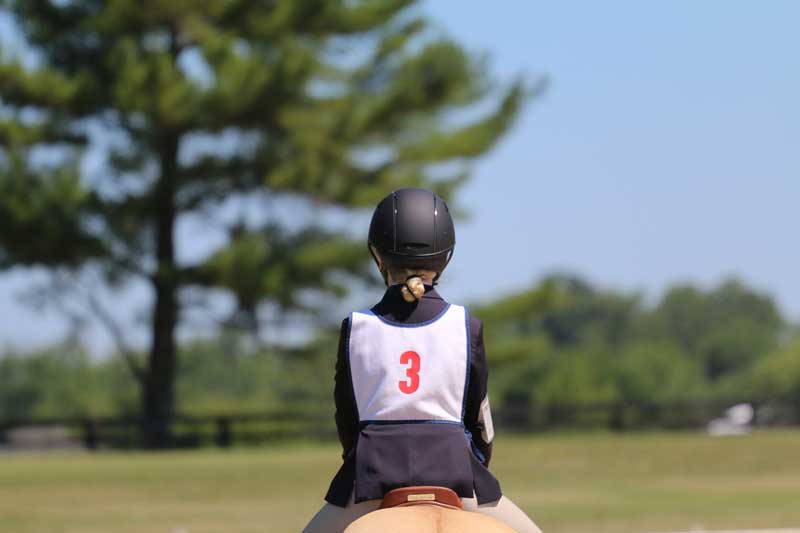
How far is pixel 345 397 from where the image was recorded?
4.24 m

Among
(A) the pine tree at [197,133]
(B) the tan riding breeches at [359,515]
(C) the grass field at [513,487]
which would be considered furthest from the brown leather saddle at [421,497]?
(A) the pine tree at [197,133]

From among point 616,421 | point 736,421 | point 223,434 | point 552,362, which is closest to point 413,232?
point 223,434

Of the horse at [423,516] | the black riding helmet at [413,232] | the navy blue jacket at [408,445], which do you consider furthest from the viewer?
the black riding helmet at [413,232]

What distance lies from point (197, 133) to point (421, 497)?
3484 centimetres

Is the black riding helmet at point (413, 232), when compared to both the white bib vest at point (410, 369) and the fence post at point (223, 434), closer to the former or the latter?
the white bib vest at point (410, 369)

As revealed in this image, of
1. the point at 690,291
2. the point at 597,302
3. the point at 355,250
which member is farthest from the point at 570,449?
the point at 690,291

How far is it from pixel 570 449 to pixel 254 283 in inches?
426

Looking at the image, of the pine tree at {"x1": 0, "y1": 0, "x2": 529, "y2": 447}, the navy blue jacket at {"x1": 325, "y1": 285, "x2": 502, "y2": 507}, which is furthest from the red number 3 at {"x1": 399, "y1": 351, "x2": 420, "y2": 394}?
the pine tree at {"x1": 0, "y1": 0, "x2": 529, "y2": 447}

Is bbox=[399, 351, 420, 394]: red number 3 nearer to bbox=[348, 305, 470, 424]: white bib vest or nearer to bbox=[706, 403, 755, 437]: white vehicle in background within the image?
bbox=[348, 305, 470, 424]: white bib vest

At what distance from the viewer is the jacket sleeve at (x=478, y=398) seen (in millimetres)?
4215

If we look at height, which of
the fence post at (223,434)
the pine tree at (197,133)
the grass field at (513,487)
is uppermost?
the pine tree at (197,133)

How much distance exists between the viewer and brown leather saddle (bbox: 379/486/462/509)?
156 inches

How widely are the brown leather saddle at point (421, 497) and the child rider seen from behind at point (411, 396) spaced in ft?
0.20

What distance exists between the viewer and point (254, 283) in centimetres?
3703
